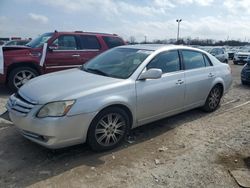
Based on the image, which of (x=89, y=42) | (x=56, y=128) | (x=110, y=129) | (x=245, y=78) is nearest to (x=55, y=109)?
(x=56, y=128)

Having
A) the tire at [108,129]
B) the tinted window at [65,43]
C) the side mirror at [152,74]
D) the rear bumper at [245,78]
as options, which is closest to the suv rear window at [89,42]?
the tinted window at [65,43]

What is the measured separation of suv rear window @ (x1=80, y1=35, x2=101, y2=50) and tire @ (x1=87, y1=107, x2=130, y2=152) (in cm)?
506

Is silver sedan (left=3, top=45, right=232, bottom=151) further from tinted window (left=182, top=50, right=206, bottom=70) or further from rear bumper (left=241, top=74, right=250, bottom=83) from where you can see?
rear bumper (left=241, top=74, right=250, bottom=83)

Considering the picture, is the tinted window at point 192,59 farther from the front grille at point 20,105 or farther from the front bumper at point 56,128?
the front grille at point 20,105

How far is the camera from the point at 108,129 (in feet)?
13.9

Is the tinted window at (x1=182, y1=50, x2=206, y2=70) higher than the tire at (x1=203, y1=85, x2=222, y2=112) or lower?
higher

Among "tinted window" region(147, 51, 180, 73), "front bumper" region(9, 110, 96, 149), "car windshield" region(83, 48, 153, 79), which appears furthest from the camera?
"tinted window" region(147, 51, 180, 73)

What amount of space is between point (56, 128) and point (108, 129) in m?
0.84

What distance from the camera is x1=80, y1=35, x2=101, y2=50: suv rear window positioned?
8938mm

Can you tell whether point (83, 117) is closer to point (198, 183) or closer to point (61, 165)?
point (61, 165)

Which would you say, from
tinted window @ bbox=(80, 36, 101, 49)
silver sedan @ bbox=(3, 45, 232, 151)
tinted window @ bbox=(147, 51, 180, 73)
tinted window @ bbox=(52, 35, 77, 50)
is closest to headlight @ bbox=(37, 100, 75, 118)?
silver sedan @ bbox=(3, 45, 232, 151)

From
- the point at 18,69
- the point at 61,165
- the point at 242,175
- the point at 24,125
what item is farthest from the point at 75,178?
the point at 18,69

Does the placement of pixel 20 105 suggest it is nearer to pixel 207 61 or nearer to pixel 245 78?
pixel 207 61

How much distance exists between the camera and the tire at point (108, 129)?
160 inches
